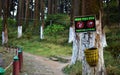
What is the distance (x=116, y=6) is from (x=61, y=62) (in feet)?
48.8

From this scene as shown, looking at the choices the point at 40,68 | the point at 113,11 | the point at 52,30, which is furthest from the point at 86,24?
the point at 52,30

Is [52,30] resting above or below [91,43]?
below

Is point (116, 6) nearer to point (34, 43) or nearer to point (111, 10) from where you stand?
point (111, 10)

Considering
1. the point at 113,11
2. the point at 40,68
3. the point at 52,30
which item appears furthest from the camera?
the point at 52,30

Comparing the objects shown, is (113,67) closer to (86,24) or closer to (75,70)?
(75,70)

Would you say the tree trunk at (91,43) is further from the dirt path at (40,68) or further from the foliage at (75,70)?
the dirt path at (40,68)

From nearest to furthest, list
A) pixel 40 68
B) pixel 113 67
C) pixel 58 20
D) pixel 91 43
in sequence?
1. pixel 91 43
2. pixel 113 67
3. pixel 40 68
4. pixel 58 20

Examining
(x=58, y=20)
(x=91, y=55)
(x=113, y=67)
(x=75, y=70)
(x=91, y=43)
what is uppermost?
(x=91, y=43)

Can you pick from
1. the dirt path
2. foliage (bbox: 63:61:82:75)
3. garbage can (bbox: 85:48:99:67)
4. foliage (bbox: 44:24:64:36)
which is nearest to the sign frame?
garbage can (bbox: 85:48:99:67)

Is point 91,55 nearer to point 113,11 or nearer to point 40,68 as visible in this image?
point 40,68

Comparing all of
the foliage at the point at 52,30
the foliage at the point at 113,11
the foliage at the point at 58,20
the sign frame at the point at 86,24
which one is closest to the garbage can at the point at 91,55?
the sign frame at the point at 86,24

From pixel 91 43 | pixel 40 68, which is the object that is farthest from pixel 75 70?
pixel 91 43

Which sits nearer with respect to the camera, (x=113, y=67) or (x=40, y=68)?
(x=113, y=67)

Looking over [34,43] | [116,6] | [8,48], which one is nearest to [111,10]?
[116,6]
